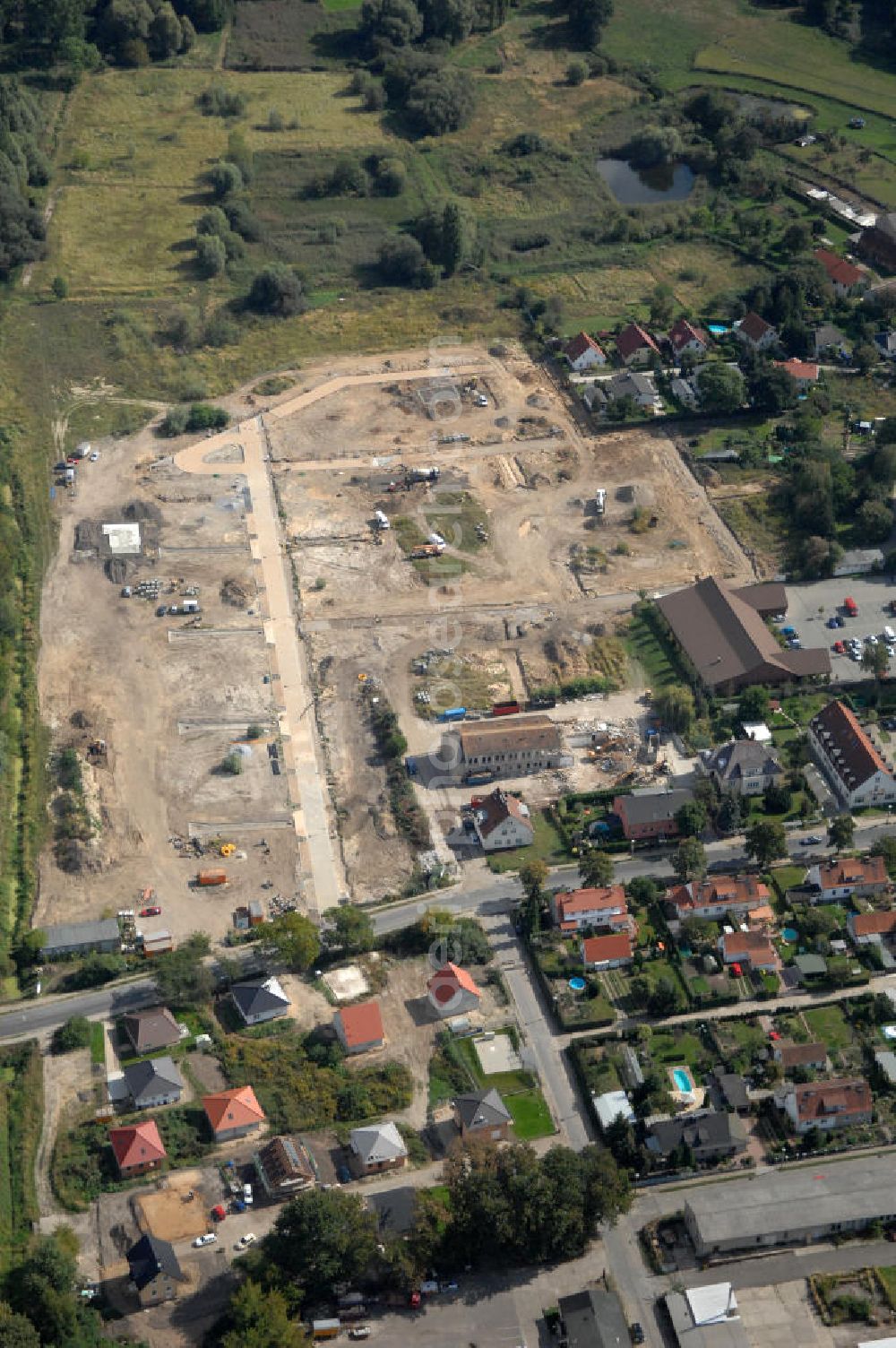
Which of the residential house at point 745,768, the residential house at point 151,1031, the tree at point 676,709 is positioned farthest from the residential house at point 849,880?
the residential house at point 151,1031

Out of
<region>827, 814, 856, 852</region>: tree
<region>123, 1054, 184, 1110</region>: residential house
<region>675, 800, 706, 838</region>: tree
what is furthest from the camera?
<region>675, 800, 706, 838</region>: tree

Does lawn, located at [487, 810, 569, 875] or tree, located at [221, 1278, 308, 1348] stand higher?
lawn, located at [487, 810, 569, 875]

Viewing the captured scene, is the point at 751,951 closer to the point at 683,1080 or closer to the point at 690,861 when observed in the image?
the point at 690,861

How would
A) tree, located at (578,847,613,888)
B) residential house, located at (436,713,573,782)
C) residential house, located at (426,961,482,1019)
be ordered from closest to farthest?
residential house, located at (426,961,482,1019) < tree, located at (578,847,613,888) < residential house, located at (436,713,573,782)

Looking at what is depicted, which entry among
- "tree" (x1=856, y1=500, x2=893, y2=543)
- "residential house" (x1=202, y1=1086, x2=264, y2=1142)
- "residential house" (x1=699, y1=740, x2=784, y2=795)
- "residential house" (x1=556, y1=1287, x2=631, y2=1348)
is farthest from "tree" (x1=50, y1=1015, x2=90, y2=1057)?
"tree" (x1=856, y1=500, x2=893, y2=543)

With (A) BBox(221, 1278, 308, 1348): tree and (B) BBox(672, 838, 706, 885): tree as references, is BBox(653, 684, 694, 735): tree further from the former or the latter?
(A) BBox(221, 1278, 308, 1348): tree

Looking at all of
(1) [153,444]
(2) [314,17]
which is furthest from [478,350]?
(2) [314,17]
